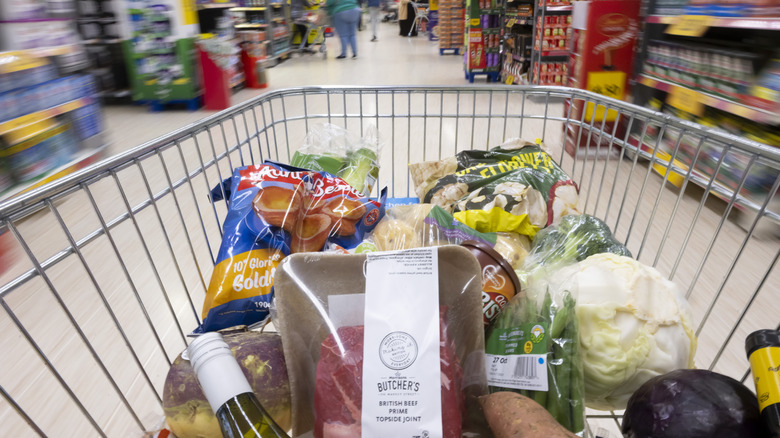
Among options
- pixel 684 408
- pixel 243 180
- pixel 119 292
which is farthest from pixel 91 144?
pixel 684 408

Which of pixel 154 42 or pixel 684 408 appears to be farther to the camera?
pixel 154 42

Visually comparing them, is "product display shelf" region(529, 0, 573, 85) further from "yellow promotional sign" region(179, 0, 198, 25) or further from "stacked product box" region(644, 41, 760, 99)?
"yellow promotional sign" region(179, 0, 198, 25)

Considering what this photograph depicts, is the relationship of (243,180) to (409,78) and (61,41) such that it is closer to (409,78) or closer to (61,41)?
(61,41)

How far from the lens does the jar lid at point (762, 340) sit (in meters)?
0.60

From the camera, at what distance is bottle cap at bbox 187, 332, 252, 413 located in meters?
0.52

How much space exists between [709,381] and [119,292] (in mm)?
2023

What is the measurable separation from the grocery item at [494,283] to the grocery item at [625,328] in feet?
0.15

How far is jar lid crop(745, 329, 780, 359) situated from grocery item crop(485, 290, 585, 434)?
0.23 metres

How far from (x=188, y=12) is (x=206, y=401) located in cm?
509

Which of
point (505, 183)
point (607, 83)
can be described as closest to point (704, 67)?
point (607, 83)

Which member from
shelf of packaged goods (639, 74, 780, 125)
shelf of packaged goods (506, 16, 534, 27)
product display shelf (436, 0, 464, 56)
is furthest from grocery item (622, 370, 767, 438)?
product display shelf (436, 0, 464, 56)

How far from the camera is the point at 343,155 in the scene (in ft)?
5.16

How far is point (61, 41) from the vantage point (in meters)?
2.89

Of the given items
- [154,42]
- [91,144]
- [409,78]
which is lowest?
[409,78]
